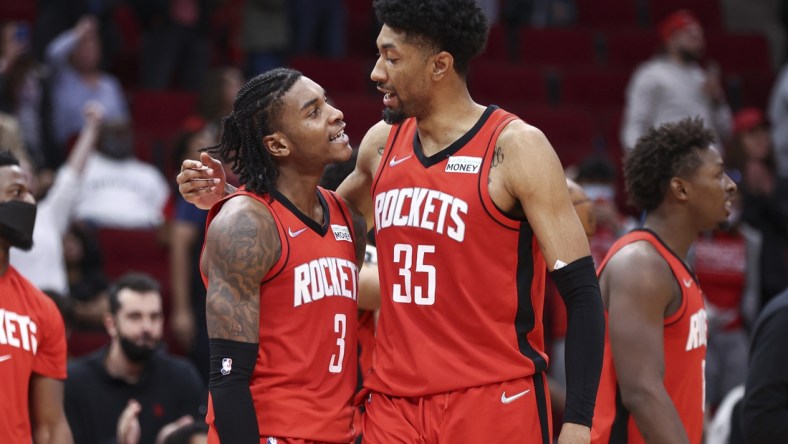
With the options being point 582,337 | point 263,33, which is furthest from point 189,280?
point 582,337

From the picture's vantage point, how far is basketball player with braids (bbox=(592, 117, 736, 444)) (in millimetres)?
4559

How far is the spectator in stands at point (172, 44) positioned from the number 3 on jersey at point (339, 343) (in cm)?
708

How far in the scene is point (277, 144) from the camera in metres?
4.16

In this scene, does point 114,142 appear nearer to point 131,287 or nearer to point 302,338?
point 131,287

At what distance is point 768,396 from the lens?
15.3 feet

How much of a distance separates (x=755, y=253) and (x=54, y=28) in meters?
6.10

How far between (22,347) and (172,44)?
649cm

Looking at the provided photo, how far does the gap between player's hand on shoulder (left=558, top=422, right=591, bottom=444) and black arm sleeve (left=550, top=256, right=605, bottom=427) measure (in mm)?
17

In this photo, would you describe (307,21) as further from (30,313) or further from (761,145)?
(30,313)

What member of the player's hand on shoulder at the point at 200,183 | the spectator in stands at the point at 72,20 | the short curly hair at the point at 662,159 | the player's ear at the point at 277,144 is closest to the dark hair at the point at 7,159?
the player's hand on shoulder at the point at 200,183

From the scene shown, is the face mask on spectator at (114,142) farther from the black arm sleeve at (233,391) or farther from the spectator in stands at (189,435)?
the black arm sleeve at (233,391)

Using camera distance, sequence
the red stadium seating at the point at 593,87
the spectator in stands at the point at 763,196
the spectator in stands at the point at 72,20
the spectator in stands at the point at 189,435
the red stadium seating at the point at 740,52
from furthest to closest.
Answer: the red stadium seating at the point at 740,52, the red stadium seating at the point at 593,87, the spectator in stands at the point at 72,20, the spectator in stands at the point at 763,196, the spectator in stands at the point at 189,435

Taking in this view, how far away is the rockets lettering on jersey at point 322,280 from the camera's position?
400 cm

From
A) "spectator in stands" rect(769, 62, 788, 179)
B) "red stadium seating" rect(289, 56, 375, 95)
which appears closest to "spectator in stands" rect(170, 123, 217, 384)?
"red stadium seating" rect(289, 56, 375, 95)
